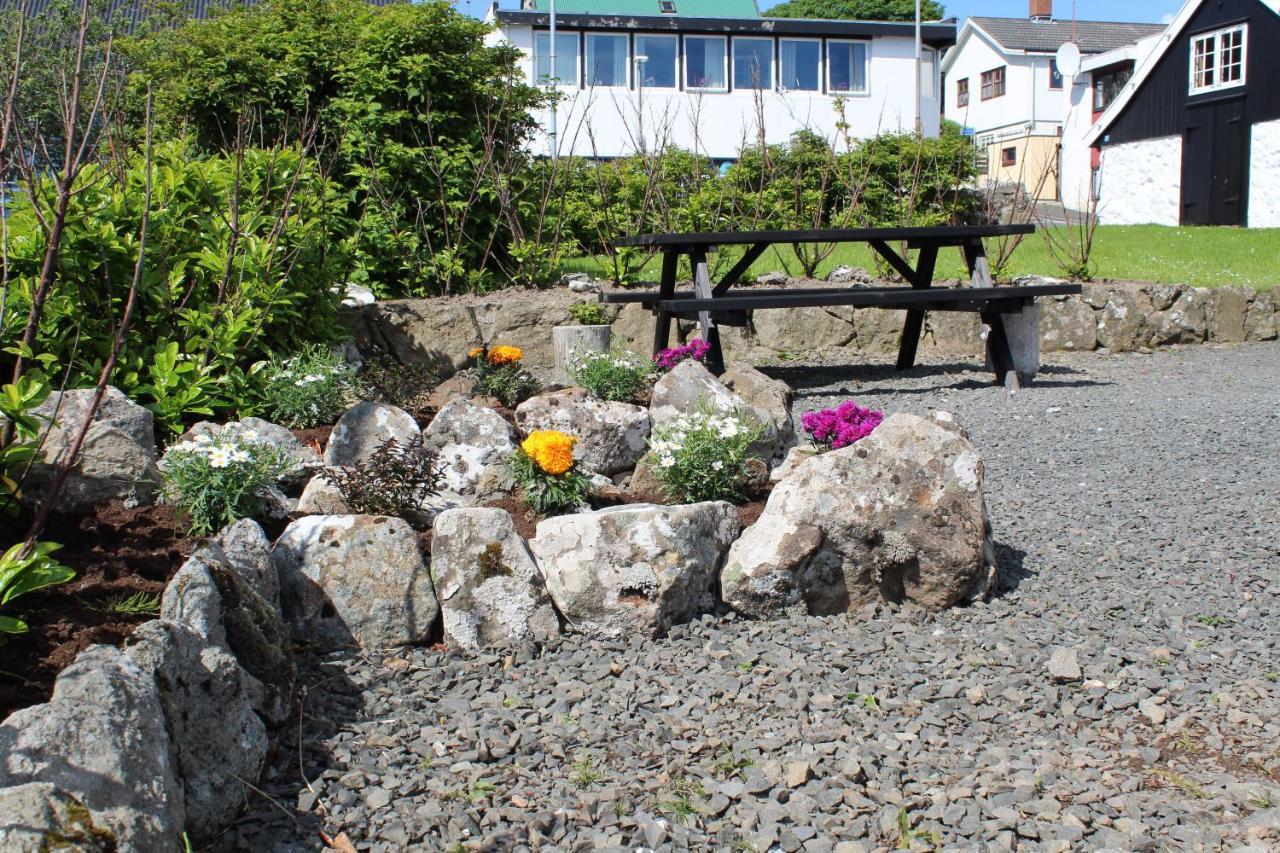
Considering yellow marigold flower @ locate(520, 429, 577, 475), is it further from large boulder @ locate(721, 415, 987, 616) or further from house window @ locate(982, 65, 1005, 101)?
house window @ locate(982, 65, 1005, 101)

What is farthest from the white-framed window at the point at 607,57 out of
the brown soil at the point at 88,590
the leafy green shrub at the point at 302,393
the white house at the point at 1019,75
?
the brown soil at the point at 88,590

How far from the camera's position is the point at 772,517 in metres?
3.67

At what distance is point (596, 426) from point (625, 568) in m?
1.65

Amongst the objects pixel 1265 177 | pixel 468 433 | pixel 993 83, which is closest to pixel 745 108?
pixel 1265 177

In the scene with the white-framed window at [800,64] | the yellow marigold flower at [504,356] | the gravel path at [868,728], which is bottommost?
the gravel path at [868,728]

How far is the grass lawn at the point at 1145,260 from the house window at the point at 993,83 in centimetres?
2107

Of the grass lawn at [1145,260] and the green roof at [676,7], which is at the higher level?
the green roof at [676,7]

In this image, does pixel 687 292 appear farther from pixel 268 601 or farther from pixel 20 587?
pixel 20 587

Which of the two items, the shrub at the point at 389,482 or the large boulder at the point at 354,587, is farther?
the shrub at the point at 389,482

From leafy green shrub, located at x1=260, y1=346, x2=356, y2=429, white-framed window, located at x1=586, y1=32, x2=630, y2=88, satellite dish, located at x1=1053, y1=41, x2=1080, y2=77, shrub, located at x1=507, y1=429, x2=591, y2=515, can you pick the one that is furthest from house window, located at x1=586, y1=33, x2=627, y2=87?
shrub, located at x1=507, y1=429, x2=591, y2=515

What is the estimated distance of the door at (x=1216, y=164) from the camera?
23172mm

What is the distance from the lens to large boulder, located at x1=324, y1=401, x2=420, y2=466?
14.8ft

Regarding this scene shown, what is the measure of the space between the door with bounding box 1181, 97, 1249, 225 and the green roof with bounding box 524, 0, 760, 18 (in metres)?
11.9

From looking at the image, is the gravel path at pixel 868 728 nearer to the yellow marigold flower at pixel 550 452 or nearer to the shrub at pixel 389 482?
the shrub at pixel 389 482
